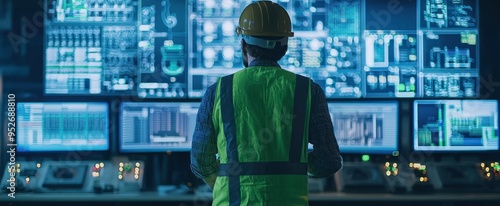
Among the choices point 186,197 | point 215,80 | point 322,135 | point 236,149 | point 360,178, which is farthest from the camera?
point 215,80

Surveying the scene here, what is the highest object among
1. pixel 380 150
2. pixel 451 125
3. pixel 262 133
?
pixel 262 133

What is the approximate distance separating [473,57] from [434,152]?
0.62m

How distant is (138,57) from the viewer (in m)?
5.03

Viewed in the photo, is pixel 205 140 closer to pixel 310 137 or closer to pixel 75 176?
pixel 310 137

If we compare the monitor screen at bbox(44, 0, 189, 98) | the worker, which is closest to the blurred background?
the monitor screen at bbox(44, 0, 189, 98)

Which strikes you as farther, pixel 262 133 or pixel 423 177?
pixel 423 177

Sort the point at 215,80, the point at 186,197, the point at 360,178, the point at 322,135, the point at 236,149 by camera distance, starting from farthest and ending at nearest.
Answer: the point at 215,80, the point at 360,178, the point at 186,197, the point at 322,135, the point at 236,149

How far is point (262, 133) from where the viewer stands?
2.70 m

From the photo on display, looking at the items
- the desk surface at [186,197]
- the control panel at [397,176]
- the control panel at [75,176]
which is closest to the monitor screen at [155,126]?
the control panel at [75,176]

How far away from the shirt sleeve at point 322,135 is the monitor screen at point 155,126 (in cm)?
227

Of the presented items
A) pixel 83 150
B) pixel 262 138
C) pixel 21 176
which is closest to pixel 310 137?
pixel 262 138

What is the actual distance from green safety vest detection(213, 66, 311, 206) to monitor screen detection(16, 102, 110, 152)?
2.44 meters

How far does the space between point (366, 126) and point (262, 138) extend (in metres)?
2.47

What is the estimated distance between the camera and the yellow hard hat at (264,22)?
287 cm
